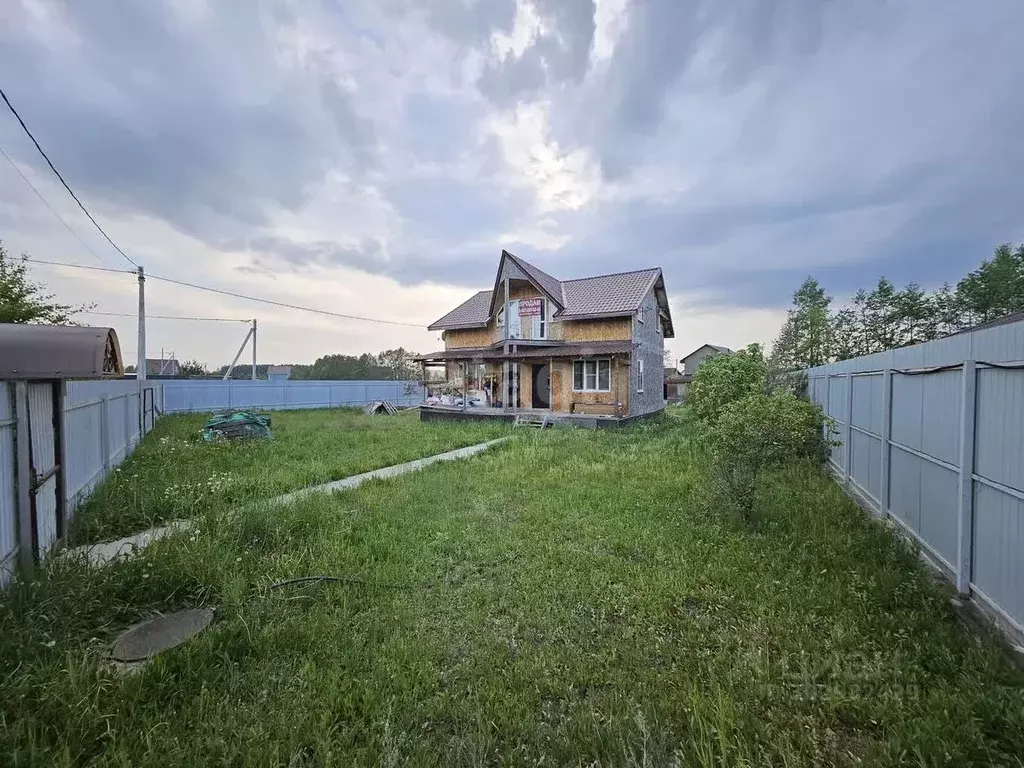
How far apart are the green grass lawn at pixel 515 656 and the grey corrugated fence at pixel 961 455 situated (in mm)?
363

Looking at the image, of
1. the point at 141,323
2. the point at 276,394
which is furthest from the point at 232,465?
the point at 276,394

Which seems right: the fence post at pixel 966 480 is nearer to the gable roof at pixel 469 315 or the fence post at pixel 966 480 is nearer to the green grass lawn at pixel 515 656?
the green grass lawn at pixel 515 656

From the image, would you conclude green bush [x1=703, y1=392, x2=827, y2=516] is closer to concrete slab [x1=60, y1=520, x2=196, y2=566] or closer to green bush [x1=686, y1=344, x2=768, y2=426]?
green bush [x1=686, y1=344, x2=768, y2=426]

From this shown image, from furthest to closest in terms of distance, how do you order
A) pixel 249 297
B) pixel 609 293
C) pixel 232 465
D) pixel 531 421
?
pixel 249 297 → pixel 609 293 → pixel 531 421 → pixel 232 465

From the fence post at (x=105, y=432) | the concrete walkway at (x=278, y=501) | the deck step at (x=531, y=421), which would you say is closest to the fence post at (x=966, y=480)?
the concrete walkway at (x=278, y=501)

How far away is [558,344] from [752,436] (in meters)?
13.4

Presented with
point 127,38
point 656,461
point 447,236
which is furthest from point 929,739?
point 447,236

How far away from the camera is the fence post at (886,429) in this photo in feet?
17.3

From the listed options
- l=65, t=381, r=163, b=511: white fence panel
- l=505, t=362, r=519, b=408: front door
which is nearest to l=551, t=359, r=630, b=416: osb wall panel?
l=505, t=362, r=519, b=408: front door

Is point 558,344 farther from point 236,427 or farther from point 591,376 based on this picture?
point 236,427

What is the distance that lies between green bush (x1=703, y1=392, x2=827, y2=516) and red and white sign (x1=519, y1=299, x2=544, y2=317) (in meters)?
14.2

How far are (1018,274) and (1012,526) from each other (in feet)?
147

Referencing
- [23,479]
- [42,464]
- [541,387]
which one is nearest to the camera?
[23,479]

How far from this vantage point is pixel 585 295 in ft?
64.9
